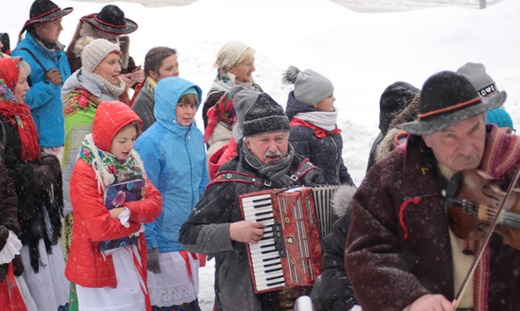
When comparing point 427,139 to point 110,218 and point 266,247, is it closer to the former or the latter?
point 266,247

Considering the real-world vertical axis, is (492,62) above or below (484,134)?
below

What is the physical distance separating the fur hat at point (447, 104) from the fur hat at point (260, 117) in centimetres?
194

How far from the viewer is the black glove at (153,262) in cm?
680

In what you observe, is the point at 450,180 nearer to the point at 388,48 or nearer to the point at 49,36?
the point at 49,36

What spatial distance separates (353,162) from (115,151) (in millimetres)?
6009

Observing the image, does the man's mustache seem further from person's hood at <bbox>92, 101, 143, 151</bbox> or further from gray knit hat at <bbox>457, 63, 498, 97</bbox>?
gray knit hat at <bbox>457, 63, 498, 97</bbox>

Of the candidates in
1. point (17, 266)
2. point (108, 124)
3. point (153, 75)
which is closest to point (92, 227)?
point (108, 124)

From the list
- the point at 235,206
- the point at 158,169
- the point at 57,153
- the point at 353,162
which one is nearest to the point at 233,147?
the point at 158,169

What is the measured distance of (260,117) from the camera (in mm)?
5535

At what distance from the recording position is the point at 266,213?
5211mm

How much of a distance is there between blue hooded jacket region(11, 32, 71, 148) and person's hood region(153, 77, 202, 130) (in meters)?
1.77

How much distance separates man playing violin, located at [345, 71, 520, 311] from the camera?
3539 millimetres

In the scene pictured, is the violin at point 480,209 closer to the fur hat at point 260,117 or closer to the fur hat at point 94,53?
the fur hat at point 260,117

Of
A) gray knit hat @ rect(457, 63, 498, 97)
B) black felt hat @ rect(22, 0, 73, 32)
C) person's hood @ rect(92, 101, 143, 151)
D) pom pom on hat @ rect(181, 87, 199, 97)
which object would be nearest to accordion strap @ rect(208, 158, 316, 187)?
person's hood @ rect(92, 101, 143, 151)
